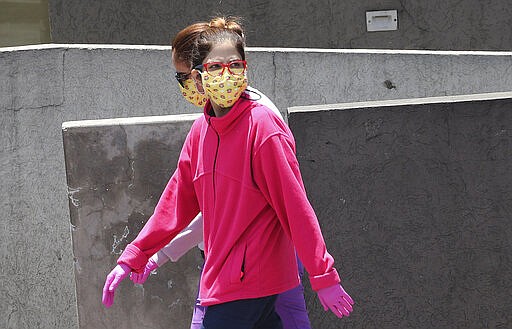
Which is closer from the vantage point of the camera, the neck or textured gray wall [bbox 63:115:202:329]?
the neck

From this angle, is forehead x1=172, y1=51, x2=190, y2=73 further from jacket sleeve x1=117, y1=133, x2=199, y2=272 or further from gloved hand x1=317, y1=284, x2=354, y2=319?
gloved hand x1=317, y1=284, x2=354, y2=319

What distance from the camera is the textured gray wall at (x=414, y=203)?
12.7ft

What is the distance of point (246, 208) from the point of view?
9.54 feet

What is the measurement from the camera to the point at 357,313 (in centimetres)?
396

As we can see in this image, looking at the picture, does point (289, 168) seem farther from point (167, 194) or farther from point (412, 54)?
point (412, 54)

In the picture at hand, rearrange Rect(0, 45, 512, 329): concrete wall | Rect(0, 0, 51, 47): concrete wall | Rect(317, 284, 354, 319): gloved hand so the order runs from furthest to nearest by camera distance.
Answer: Rect(0, 0, 51, 47): concrete wall, Rect(0, 45, 512, 329): concrete wall, Rect(317, 284, 354, 319): gloved hand

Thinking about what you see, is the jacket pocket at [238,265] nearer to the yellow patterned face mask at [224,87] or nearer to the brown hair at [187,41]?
the yellow patterned face mask at [224,87]

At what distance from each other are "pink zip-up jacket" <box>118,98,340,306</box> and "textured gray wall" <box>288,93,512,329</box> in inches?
34.5

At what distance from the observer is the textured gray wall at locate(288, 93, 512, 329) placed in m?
3.88

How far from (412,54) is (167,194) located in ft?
11.9

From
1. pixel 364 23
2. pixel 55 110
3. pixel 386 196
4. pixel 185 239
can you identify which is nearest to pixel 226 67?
pixel 185 239

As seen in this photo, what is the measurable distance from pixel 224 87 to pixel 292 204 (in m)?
0.46

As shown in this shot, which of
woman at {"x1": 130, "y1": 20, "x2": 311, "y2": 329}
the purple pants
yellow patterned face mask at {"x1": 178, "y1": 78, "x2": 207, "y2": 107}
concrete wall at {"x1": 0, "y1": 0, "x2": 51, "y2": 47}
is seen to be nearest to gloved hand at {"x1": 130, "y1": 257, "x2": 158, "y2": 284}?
woman at {"x1": 130, "y1": 20, "x2": 311, "y2": 329}

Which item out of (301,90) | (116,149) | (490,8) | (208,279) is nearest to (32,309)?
(116,149)
